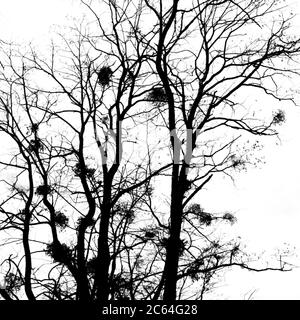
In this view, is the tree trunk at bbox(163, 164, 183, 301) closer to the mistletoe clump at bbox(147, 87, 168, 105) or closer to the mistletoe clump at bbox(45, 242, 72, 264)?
the mistletoe clump at bbox(147, 87, 168, 105)

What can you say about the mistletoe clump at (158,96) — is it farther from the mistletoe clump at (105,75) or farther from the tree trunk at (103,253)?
the tree trunk at (103,253)

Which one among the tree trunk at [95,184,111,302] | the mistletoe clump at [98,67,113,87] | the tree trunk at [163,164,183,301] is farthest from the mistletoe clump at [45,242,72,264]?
the mistletoe clump at [98,67,113,87]

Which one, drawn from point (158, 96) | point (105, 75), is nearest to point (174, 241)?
point (158, 96)

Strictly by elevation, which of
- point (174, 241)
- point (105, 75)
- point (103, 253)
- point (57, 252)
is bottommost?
point (103, 253)

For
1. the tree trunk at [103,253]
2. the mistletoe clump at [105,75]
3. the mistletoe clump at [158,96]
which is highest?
the mistletoe clump at [105,75]

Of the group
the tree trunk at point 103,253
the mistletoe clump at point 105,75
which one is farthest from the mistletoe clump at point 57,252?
the mistletoe clump at point 105,75

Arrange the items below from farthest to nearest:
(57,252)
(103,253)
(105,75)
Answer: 1. (105,75)
2. (57,252)
3. (103,253)

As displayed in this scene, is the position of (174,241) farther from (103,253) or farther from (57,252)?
(57,252)

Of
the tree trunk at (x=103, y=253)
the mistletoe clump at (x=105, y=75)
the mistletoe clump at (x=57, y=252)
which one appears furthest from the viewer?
the mistletoe clump at (x=105, y=75)

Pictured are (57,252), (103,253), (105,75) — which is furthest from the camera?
(105,75)

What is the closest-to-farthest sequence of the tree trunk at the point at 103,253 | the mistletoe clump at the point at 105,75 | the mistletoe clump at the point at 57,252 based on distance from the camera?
1. the tree trunk at the point at 103,253
2. the mistletoe clump at the point at 57,252
3. the mistletoe clump at the point at 105,75

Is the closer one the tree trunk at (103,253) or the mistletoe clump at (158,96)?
the tree trunk at (103,253)

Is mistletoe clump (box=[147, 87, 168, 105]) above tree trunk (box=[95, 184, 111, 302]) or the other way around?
above
